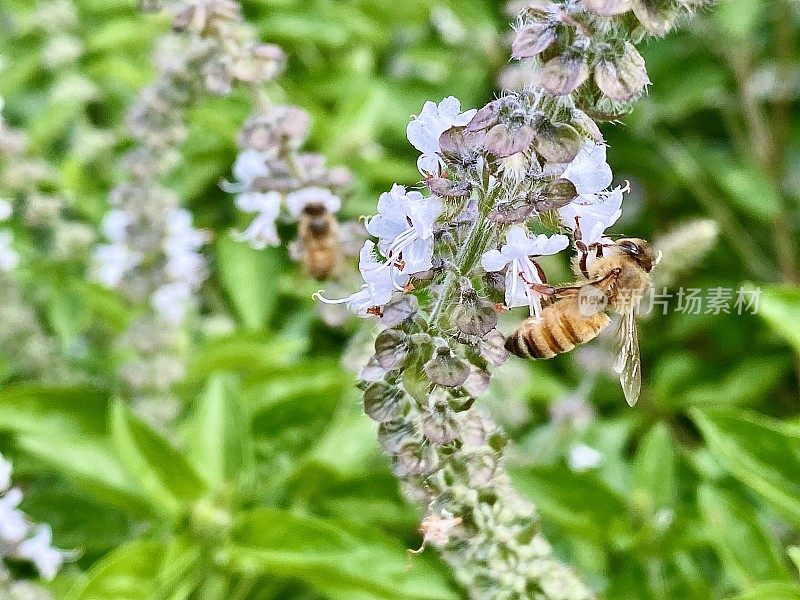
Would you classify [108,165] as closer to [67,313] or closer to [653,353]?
[67,313]

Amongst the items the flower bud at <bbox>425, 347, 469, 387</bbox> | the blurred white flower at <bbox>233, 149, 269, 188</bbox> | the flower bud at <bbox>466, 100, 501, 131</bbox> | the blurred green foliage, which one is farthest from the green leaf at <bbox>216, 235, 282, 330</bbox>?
the flower bud at <bbox>466, 100, 501, 131</bbox>

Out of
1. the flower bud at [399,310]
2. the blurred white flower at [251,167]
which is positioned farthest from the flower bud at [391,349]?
the blurred white flower at [251,167]

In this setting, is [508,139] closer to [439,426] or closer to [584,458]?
[439,426]

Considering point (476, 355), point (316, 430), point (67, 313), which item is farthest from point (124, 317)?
point (476, 355)

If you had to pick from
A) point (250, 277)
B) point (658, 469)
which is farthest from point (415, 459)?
point (250, 277)

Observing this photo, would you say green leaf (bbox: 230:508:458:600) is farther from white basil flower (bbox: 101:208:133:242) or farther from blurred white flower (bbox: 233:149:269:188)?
white basil flower (bbox: 101:208:133:242)
